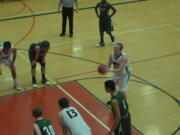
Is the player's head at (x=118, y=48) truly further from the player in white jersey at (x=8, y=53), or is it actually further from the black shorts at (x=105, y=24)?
the black shorts at (x=105, y=24)

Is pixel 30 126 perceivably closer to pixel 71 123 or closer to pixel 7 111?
pixel 7 111

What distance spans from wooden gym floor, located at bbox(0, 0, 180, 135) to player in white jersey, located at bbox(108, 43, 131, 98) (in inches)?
31.2

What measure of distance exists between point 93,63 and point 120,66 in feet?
10.2

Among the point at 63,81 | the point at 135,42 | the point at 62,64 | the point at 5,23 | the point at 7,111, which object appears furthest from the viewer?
the point at 5,23

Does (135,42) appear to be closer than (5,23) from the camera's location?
Yes

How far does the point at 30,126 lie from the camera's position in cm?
822

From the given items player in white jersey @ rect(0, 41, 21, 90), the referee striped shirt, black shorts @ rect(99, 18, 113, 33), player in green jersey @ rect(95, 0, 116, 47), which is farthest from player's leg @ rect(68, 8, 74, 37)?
player in white jersey @ rect(0, 41, 21, 90)

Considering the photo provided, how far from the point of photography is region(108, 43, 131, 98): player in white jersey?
8414 millimetres

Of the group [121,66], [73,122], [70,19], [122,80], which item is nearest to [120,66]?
[121,66]

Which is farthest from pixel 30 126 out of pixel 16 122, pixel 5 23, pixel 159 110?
pixel 5 23

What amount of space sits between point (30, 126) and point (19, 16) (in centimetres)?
864

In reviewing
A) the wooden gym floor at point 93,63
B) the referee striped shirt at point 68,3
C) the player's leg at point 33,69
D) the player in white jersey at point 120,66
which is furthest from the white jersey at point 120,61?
the referee striped shirt at point 68,3

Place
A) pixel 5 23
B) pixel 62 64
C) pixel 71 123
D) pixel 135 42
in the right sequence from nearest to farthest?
pixel 71 123, pixel 62 64, pixel 135 42, pixel 5 23

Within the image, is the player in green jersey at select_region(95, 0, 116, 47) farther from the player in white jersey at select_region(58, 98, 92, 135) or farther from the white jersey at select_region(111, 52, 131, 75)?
the player in white jersey at select_region(58, 98, 92, 135)
